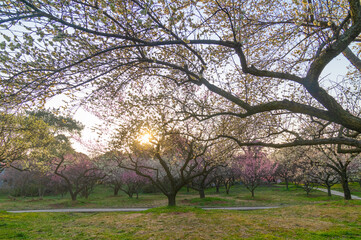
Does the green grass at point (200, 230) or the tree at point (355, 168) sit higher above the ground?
the tree at point (355, 168)

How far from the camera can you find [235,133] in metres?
9.88

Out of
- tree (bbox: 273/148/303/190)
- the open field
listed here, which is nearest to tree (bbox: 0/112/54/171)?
the open field

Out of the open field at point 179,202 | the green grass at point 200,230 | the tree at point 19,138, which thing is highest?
the tree at point 19,138

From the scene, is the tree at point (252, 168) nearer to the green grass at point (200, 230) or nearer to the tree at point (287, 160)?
the tree at point (287, 160)

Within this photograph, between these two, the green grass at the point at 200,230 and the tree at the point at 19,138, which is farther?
the tree at the point at 19,138

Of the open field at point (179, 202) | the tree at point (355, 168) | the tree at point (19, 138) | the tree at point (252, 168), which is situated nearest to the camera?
the tree at point (19, 138)

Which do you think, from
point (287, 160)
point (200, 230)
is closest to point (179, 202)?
point (200, 230)

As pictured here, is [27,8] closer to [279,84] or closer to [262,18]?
[262,18]

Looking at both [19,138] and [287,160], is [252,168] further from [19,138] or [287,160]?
[19,138]

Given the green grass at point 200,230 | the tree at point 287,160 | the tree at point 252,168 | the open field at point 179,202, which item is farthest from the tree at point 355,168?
the green grass at point 200,230

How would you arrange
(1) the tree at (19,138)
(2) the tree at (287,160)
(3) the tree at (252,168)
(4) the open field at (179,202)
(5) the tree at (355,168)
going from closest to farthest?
(1) the tree at (19,138) < (2) the tree at (287,160) < (4) the open field at (179,202) < (5) the tree at (355,168) < (3) the tree at (252,168)

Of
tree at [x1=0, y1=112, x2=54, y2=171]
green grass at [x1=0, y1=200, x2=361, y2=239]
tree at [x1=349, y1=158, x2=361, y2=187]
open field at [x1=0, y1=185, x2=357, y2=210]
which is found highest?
tree at [x1=0, y1=112, x2=54, y2=171]

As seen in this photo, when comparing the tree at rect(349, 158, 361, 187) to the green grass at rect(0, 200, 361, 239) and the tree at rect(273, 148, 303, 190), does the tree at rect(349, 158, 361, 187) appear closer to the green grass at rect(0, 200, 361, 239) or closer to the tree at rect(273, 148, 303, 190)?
the tree at rect(273, 148, 303, 190)

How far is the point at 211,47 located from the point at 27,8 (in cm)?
560
